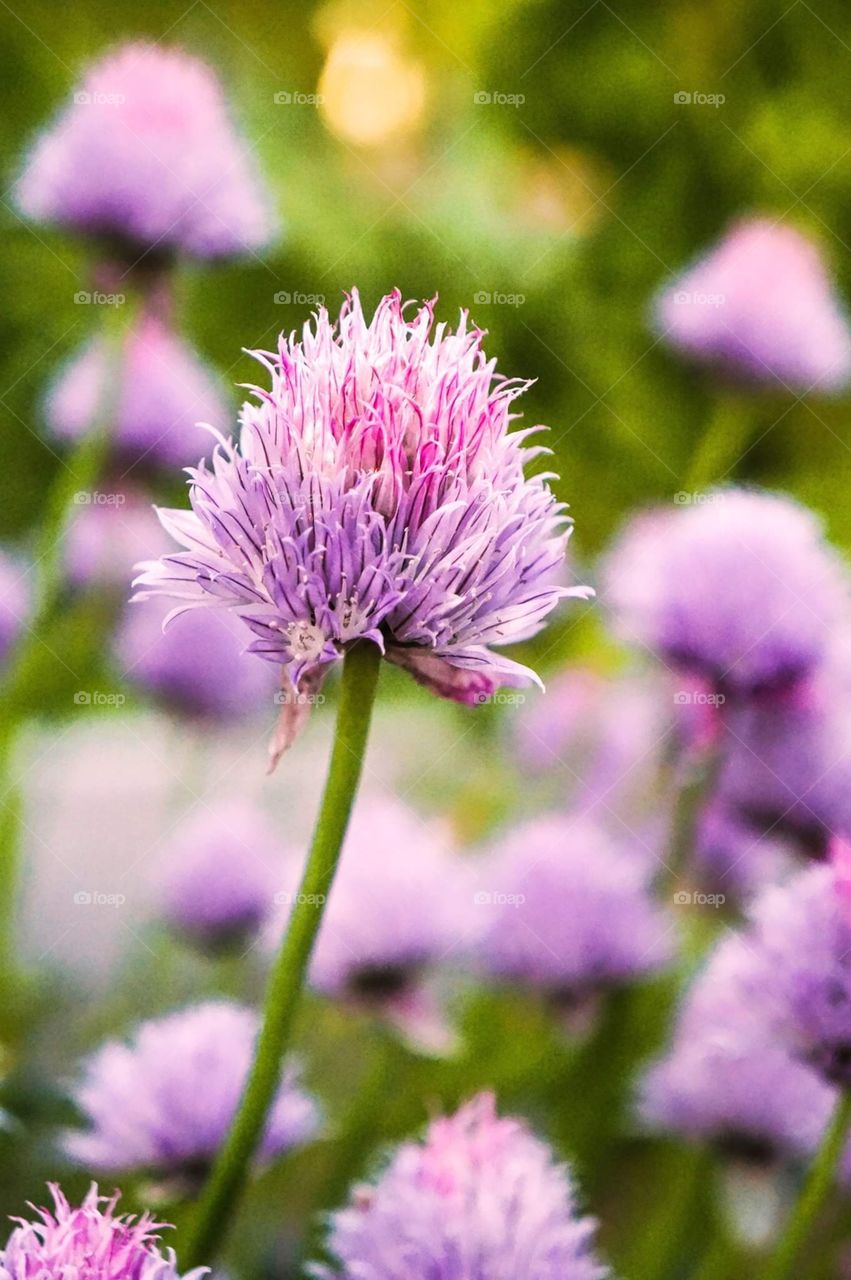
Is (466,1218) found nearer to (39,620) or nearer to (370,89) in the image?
(39,620)

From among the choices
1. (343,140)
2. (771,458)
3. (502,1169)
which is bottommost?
(502,1169)

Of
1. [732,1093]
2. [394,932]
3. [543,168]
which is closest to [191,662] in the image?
[394,932]

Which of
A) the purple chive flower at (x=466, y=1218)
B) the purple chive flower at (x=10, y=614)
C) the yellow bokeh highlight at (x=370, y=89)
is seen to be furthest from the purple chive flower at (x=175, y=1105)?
the yellow bokeh highlight at (x=370, y=89)

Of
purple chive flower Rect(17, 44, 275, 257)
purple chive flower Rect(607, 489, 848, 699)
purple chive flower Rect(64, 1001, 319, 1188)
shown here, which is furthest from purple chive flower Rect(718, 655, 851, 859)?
purple chive flower Rect(17, 44, 275, 257)

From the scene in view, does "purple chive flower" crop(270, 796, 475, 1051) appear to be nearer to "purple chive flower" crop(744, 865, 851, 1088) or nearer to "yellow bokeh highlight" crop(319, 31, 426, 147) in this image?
"purple chive flower" crop(744, 865, 851, 1088)

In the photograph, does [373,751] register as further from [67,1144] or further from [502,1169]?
[502,1169]

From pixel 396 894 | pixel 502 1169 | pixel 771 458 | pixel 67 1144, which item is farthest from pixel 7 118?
pixel 502 1169
